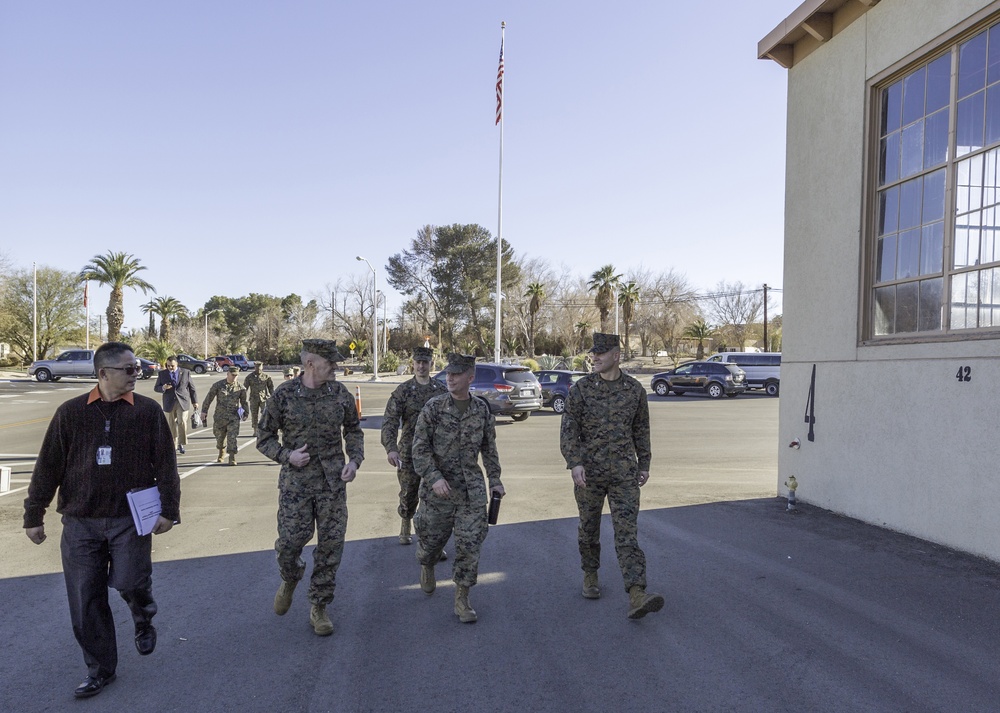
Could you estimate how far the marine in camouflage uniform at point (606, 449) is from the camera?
17.7ft

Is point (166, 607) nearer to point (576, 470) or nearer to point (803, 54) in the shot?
point (576, 470)

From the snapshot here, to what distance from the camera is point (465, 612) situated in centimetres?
511

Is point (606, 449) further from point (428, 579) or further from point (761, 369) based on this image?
point (761, 369)

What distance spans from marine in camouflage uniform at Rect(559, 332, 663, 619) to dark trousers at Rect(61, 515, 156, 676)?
2.82 meters

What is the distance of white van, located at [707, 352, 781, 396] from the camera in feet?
113

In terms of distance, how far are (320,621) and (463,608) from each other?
3.13 feet

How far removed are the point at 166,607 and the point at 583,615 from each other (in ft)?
9.90

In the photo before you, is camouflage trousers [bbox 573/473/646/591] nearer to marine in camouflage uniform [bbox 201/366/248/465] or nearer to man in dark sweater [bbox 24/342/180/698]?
man in dark sweater [bbox 24/342/180/698]

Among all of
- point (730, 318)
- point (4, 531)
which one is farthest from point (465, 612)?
point (730, 318)

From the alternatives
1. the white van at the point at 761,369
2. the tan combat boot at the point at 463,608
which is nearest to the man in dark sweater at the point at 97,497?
the tan combat boot at the point at 463,608

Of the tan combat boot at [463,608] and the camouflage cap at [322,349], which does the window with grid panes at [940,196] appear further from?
the camouflage cap at [322,349]

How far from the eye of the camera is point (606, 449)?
5473mm

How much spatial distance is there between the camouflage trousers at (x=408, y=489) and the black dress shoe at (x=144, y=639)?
300cm

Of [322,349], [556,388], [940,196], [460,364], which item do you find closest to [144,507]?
[322,349]
